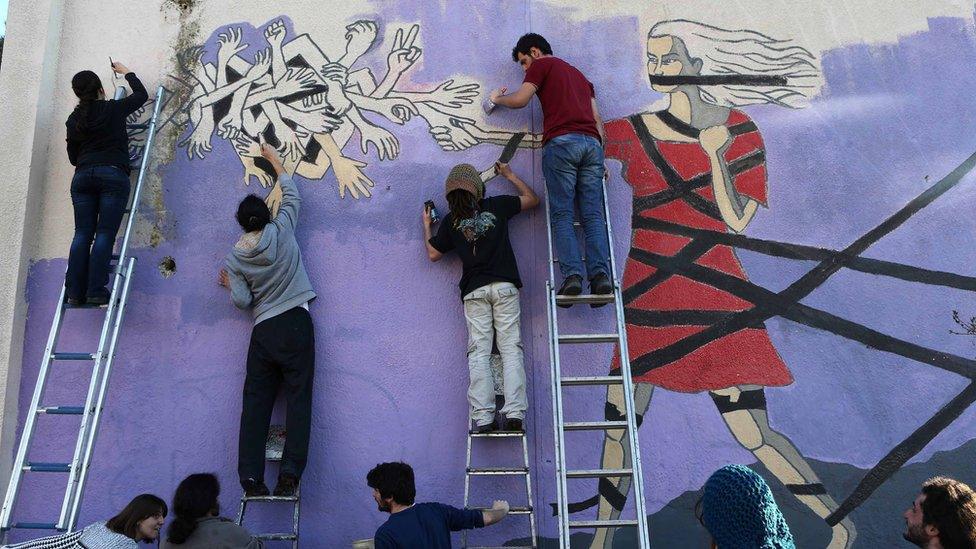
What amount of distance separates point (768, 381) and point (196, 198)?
398cm

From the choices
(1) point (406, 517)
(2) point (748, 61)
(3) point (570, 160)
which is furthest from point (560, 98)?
(1) point (406, 517)

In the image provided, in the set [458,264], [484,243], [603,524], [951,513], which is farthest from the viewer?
[458,264]

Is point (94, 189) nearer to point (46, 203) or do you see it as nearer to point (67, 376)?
point (46, 203)

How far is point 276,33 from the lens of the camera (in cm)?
606

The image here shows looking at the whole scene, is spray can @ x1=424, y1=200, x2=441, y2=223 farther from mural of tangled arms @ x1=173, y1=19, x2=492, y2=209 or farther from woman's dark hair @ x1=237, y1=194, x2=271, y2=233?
woman's dark hair @ x1=237, y1=194, x2=271, y2=233

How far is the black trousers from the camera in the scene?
194 inches

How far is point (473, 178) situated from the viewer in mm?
5316

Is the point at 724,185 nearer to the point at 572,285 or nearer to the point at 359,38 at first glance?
the point at 572,285

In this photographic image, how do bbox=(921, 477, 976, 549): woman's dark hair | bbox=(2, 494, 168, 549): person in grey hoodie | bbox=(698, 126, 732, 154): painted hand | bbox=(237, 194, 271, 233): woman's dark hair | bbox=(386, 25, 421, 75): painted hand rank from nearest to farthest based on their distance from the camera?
bbox=(921, 477, 976, 549): woman's dark hair < bbox=(2, 494, 168, 549): person in grey hoodie < bbox=(237, 194, 271, 233): woman's dark hair < bbox=(698, 126, 732, 154): painted hand < bbox=(386, 25, 421, 75): painted hand

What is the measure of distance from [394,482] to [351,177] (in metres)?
2.43

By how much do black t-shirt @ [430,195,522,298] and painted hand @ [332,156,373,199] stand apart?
0.67 metres

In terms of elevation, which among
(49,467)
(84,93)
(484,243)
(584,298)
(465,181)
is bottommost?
(49,467)

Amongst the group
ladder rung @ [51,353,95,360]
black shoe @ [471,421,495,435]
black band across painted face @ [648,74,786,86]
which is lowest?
black shoe @ [471,421,495,435]

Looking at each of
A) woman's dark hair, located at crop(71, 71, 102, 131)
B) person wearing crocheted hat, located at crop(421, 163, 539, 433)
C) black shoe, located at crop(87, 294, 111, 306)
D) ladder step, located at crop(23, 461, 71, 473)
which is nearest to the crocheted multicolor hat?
person wearing crocheted hat, located at crop(421, 163, 539, 433)
